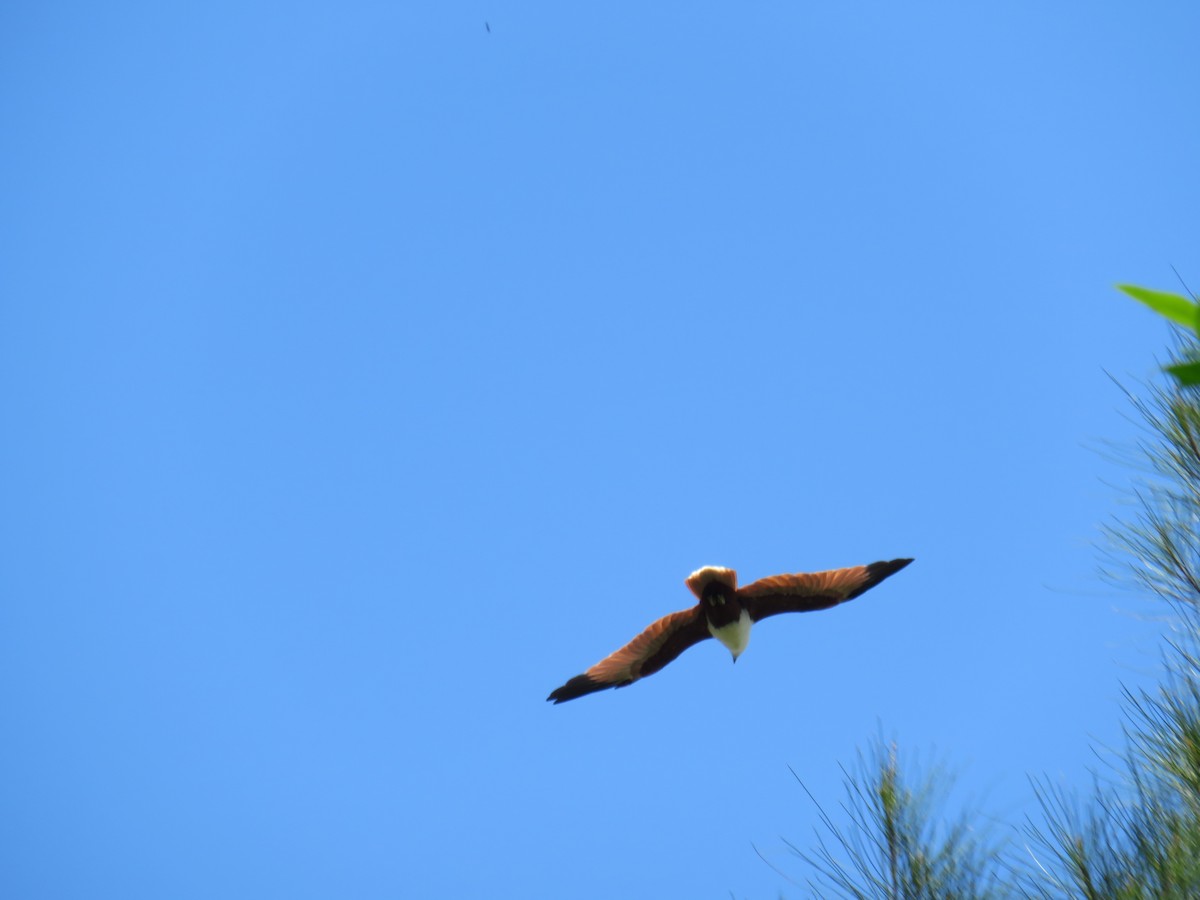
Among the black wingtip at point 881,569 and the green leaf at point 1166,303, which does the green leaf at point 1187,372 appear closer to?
the green leaf at point 1166,303

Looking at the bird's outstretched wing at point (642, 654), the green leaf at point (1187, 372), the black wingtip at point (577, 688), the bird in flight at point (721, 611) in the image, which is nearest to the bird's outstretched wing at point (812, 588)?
the bird in flight at point (721, 611)

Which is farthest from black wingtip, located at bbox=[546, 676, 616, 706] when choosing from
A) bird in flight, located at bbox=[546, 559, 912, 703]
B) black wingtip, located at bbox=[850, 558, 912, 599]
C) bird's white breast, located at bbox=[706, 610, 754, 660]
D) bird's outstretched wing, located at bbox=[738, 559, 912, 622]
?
black wingtip, located at bbox=[850, 558, 912, 599]

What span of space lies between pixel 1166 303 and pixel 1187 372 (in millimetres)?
134

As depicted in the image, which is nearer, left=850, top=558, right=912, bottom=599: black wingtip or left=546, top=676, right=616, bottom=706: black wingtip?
left=850, top=558, right=912, bottom=599: black wingtip

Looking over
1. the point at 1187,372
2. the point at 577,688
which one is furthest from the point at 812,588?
the point at 1187,372

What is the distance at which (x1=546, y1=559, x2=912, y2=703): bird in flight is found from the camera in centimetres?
862

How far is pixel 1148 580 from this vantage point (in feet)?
14.3

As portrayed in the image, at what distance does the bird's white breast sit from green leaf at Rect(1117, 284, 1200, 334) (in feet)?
25.7

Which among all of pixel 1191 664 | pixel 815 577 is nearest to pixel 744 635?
→ pixel 815 577

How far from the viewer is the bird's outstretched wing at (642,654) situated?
906cm

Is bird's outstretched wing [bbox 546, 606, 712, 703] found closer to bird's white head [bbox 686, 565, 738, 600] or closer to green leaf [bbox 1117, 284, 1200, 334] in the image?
bird's white head [bbox 686, 565, 738, 600]

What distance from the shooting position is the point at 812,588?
29.1ft

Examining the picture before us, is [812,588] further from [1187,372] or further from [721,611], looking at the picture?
[1187,372]

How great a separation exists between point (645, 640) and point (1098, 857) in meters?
5.27
